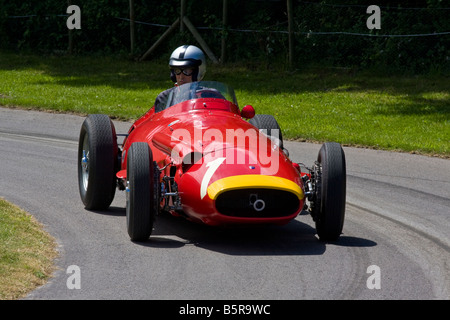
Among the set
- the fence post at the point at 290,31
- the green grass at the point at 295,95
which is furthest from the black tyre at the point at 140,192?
the fence post at the point at 290,31

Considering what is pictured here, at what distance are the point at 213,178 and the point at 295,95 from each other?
10667 mm

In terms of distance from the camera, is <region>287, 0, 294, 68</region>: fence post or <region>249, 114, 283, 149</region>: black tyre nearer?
<region>249, 114, 283, 149</region>: black tyre

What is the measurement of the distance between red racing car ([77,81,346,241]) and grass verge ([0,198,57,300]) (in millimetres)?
776

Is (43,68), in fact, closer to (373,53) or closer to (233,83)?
(233,83)

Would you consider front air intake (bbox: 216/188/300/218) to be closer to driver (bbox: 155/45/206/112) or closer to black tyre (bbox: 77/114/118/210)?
black tyre (bbox: 77/114/118/210)

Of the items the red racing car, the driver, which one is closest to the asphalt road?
the red racing car

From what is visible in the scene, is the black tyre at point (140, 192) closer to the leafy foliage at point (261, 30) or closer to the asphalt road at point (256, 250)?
Result: the asphalt road at point (256, 250)

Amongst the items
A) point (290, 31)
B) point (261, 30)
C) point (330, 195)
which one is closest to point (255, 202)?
point (330, 195)

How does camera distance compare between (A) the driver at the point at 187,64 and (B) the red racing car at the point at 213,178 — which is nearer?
(B) the red racing car at the point at 213,178

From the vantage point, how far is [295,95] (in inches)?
698

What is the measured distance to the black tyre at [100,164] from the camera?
8.63 meters

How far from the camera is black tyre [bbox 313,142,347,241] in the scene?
753 centimetres

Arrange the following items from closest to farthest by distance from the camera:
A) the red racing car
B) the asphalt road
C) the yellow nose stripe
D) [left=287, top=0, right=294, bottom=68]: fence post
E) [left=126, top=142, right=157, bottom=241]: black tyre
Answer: the asphalt road → the yellow nose stripe → the red racing car → [left=126, top=142, right=157, bottom=241]: black tyre → [left=287, top=0, right=294, bottom=68]: fence post

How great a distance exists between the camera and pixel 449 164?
1188cm
